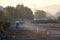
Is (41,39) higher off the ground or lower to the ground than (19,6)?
lower

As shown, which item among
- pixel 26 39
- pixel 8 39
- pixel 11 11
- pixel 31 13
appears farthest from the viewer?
pixel 31 13

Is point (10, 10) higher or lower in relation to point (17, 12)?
higher

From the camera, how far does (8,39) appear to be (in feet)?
39.0

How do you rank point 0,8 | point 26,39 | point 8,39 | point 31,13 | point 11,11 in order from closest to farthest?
point 8,39, point 26,39, point 0,8, point 11,11, point 31,13

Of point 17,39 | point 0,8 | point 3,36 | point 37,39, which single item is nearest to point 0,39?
point 3,36

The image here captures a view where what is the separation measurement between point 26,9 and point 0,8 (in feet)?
64.5

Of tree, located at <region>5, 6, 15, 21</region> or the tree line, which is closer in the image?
tree, located at <region>5, 6, 15, 21</region>

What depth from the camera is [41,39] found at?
13.2 metres

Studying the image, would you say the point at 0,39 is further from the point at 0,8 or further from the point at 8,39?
the point at 0,8

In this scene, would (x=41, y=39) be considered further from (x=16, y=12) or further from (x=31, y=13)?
(x=31, y=13)

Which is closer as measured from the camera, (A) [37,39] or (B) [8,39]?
(B) [8,39]

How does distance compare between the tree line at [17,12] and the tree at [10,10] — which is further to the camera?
the tree line at [17,12]

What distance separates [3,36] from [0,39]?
1.03ft

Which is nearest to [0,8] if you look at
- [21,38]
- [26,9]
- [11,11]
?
[11,11]
